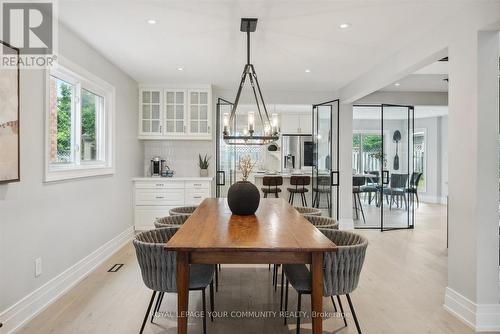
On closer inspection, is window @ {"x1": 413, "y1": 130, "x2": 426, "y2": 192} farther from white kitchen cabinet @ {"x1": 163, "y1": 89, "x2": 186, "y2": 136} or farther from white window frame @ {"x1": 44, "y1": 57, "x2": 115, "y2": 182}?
white window frame @ {"x1": 44, "y1": 57, "x2": 115, "y2": 182}

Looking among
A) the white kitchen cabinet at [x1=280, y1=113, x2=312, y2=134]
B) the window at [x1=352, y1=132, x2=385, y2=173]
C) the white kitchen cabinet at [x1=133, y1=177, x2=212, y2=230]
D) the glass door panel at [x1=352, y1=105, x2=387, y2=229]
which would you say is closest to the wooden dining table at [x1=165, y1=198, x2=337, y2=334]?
the white kitchen cabinet at [x1=133, y1=177, x2=212, y2=230]

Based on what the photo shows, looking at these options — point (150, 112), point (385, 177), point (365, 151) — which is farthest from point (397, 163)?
point (150, 112)

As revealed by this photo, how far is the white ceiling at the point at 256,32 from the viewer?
2.68 metres

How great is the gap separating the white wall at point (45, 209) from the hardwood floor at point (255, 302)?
0.34 m

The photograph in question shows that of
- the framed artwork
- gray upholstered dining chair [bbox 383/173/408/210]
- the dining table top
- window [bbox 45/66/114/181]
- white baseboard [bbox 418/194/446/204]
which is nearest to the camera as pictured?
the dining table top

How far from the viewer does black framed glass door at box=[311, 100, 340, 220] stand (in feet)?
19.5

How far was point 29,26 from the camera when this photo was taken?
8.46 feet

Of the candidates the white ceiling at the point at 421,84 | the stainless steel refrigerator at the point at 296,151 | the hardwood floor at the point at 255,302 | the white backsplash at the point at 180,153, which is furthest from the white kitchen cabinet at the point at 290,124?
the hardwood floor at the point at 255,302

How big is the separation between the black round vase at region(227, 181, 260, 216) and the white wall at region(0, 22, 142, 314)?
5.29ft

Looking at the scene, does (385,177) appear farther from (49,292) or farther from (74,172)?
(49,292)

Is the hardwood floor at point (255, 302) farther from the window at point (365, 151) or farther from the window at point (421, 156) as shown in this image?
the window at point (421, 156)

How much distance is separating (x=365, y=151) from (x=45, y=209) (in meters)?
7.68

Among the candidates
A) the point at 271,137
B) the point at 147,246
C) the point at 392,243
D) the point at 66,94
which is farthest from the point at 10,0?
the point at 392,243

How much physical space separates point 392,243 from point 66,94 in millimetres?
4844
